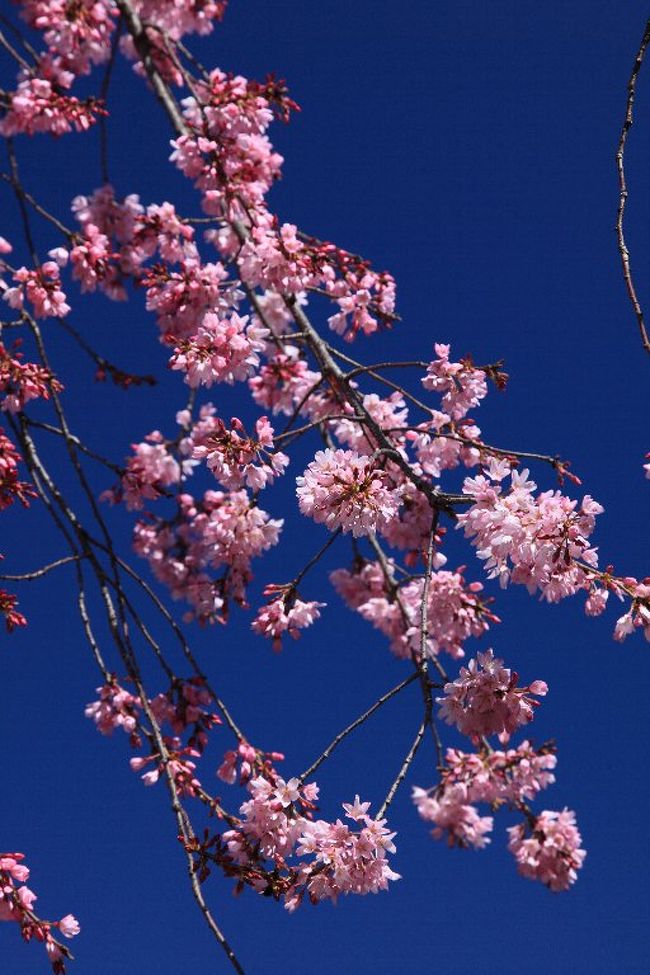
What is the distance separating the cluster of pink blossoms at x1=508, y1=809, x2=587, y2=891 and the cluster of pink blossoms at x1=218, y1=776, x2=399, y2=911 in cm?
194

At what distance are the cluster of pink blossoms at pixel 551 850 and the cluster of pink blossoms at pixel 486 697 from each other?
79.9 inches

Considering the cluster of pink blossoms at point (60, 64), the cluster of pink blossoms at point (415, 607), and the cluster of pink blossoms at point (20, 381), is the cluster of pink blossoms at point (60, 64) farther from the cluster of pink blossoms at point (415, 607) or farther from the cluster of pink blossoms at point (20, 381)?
the cluster of pink blossoms at point (415, 607)

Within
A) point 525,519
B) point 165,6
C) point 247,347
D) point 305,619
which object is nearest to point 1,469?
point 247,347

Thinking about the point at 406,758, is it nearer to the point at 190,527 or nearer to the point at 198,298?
the point at 198,298

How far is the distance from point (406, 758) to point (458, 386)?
2.13m

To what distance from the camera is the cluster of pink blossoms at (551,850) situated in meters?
5.52

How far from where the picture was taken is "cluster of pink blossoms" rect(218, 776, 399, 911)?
12.3 ft

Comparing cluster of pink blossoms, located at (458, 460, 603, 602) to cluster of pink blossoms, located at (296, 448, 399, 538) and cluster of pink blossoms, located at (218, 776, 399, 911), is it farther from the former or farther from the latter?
cluster of pink blossoms, located at (218, 776, 399, 911)

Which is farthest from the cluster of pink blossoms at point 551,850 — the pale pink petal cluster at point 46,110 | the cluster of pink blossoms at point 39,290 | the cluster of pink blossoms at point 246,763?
the pale pink petal cluster at point 46,110

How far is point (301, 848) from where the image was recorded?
3.79 meters

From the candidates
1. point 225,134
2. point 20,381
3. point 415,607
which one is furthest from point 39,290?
point 415,607

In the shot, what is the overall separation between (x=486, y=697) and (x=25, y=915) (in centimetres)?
207

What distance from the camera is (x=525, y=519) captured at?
3672 mm

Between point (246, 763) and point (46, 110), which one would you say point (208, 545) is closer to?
point (246, 763)
